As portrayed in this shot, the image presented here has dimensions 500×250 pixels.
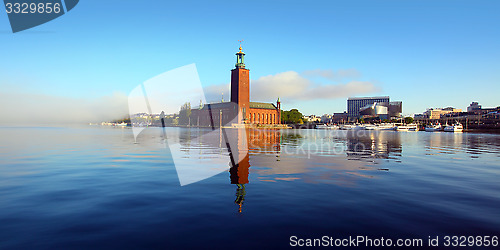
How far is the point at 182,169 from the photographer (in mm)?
18422

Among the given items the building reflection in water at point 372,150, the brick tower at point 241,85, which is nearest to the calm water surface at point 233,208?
the building reflection in water at point 372,150

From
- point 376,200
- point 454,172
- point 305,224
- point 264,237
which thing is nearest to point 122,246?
point 264,237

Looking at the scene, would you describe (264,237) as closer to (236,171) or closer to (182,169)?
(236,171)

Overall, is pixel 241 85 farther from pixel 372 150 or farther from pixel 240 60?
pixel 372 150

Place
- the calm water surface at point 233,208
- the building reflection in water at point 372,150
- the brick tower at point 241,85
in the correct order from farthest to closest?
the brick tower at point 241,85, the building reflection in water at point 372,150, the calm water surface at point 233,208

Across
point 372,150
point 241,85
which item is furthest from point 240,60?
point 372,150

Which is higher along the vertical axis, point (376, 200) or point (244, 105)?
point (244, 105)

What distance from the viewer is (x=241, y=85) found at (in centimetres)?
18312

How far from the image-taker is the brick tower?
18212cm

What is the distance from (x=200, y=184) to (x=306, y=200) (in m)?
5.32

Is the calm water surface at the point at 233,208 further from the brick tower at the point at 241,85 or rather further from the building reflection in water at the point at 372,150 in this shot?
the brick tower at the point at 241,85

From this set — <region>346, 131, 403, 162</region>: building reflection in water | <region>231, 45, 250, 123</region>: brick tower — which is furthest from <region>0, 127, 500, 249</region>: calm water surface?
<region>231, 45, 250, 123</region>: brick tower

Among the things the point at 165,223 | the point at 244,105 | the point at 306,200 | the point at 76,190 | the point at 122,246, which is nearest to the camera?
the point at 122,246

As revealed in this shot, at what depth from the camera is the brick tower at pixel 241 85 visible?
18212 cm
